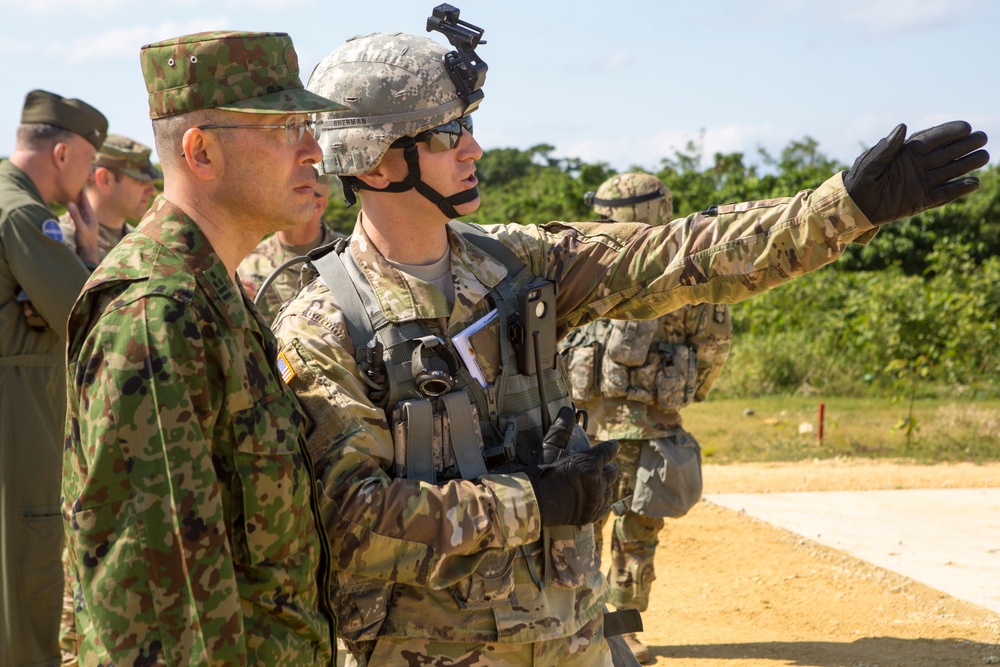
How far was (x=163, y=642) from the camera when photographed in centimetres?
184

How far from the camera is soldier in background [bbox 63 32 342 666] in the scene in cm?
184

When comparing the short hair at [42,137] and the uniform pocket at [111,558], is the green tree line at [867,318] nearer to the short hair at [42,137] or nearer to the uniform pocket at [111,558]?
the short hair at [42,137]

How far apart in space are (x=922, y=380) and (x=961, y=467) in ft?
12.0

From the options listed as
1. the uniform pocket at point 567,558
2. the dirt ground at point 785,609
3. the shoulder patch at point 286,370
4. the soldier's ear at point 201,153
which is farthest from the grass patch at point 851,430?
the soldier's ear at point 201,153

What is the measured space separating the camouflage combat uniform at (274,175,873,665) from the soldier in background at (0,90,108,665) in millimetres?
2268

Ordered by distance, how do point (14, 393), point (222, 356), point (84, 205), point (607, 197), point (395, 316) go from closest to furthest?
point (222, 356), point (395, 316), point (14, 393), point (84, 205), point (607, 197)

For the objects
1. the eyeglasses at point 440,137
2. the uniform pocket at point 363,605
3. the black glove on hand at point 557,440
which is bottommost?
the uniform pocket at point 363,605

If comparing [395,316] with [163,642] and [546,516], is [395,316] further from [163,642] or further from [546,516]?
[163,642]

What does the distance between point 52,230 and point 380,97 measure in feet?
7.96

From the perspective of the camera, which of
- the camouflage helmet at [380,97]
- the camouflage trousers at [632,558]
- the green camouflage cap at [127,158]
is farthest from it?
the green camouflage cap at [127,158]

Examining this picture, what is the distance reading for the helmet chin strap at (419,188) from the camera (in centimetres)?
286

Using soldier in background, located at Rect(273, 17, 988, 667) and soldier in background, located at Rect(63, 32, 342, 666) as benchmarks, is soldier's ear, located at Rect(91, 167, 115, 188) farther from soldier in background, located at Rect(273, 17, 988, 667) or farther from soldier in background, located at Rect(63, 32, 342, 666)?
soldier in background, located at Rect(63, 32, 342, 666)

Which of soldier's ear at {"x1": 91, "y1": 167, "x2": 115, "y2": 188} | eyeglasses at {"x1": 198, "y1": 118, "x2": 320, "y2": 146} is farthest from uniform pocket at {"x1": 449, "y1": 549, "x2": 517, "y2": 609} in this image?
soldier's ear at {"x1": 91, "y1": 167, "x2": 115, "y2": 188}

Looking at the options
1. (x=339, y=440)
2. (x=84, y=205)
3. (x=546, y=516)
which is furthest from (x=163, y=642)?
(x=84, y=205)
